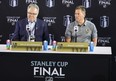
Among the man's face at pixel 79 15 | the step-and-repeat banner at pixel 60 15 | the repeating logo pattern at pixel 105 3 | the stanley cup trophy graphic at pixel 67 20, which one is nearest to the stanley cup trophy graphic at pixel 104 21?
the step-and-repeat banner at pixel 60 15

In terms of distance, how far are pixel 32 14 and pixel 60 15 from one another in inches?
19.7

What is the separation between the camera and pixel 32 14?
221 inches

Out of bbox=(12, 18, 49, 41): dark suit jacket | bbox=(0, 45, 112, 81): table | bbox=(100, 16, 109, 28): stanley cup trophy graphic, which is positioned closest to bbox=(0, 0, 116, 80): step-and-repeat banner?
bbox=(100, 16, 109, 28): stanley cup trophy graphic

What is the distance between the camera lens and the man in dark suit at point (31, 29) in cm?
562

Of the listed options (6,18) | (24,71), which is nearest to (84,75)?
(24,71)

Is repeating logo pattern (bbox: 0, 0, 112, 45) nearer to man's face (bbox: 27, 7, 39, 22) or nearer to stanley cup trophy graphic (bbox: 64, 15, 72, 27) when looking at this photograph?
stanley cup trophy graphic (bbox: 64, 15, 72, 27)

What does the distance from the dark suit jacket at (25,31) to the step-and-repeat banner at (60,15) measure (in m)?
0.11

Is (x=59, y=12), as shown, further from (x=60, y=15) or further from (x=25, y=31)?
(x=25, y=31)

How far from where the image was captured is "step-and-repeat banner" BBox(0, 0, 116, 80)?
567cm

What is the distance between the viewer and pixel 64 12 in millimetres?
5703

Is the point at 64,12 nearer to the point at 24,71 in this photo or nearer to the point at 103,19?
the point at 103,19

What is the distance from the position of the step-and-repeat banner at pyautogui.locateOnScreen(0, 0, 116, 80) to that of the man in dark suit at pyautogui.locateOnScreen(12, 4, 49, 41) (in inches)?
4.7

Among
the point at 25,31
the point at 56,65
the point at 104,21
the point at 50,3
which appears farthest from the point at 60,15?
the point at 56,65

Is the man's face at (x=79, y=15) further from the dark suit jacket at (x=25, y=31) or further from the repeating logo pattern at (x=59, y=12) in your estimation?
the dark suit jacket at (x=25, y=31)
